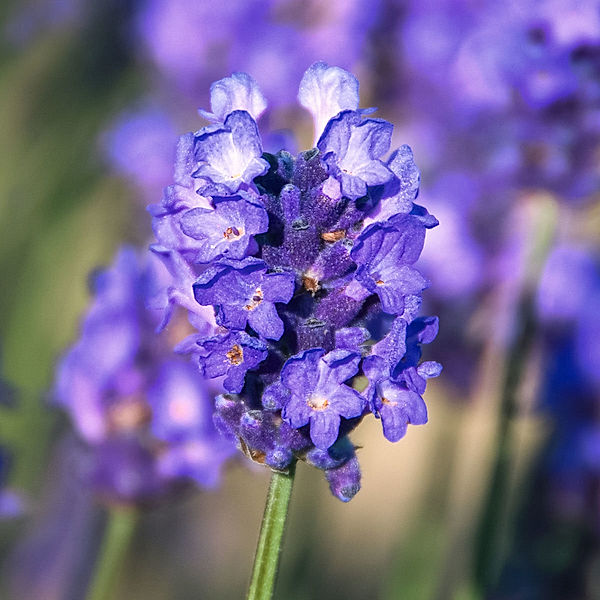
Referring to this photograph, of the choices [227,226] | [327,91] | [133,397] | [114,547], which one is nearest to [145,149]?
[133,397]

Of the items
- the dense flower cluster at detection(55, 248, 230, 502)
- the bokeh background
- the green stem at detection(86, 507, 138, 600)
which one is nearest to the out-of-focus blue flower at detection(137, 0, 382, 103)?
the bokeh background

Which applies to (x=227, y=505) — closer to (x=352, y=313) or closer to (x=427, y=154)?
(x=427, y=154)

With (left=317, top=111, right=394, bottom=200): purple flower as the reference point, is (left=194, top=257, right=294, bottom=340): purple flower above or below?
below

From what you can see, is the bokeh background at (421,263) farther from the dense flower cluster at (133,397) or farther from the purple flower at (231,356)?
the purple flower at (231,356)

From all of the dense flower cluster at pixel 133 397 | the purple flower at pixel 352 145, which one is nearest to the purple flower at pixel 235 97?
the purple flower at pixel 352 145

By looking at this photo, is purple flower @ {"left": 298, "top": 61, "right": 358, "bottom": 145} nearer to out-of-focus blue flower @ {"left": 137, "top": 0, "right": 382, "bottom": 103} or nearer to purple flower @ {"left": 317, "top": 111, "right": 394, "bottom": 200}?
purple flower @ {"left": 317, "top": 111, "right": 394, "bottom": 200}

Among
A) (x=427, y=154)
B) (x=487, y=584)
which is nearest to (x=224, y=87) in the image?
(x=487, y=584)

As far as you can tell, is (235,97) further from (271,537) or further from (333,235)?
(271,537)
